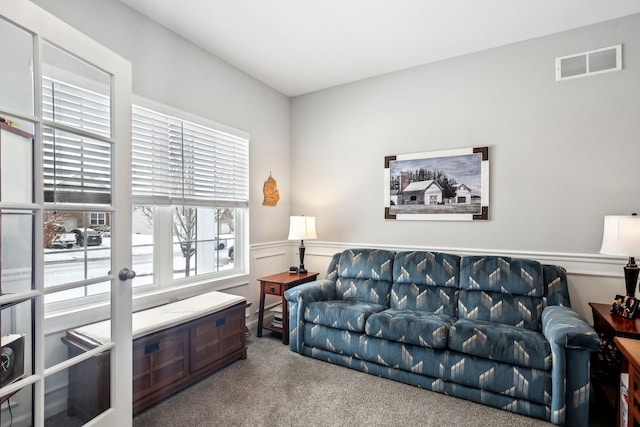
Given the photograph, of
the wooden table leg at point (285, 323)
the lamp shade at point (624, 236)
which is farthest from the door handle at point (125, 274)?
the lamp shade at point (624, 236)

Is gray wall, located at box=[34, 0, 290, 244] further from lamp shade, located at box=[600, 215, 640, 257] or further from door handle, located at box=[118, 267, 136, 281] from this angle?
lamp shade, located at box=[600, 215, 640, 257]

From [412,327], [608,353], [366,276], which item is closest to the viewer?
[608,353]

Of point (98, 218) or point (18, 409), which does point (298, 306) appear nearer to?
point (98, 218)

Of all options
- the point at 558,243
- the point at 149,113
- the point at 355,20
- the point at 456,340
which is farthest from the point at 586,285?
the point at 149,113

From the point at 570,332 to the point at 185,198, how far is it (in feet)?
9.78

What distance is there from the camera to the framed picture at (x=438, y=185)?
3070 mm

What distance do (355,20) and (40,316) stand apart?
281 centimetres

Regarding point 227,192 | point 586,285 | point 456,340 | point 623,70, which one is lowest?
point 456,340

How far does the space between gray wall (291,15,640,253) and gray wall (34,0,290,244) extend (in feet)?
1.99

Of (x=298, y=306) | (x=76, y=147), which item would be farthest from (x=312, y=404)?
(x=76, y=147)

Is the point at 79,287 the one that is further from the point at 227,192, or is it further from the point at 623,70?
the point at 623,70

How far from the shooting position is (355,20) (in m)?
2.62

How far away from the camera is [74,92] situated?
1.47m

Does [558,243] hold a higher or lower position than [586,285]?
higher
